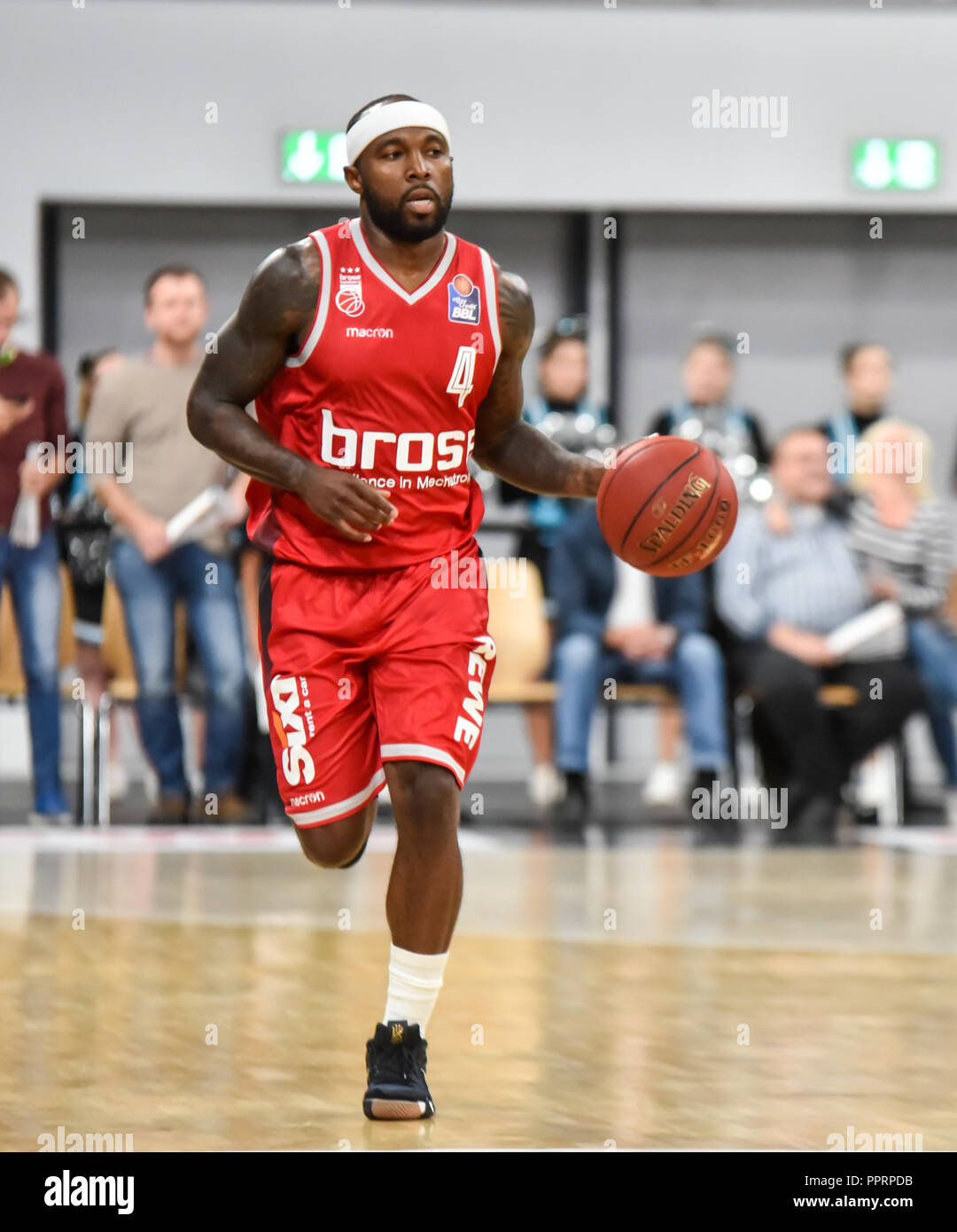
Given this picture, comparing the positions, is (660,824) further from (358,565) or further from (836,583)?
(358,565)

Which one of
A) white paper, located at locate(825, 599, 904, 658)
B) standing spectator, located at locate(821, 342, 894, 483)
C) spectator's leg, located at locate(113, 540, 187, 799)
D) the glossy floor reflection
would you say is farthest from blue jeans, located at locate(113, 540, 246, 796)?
→ standing spectator, located at locate(821, 342, 894, 483)

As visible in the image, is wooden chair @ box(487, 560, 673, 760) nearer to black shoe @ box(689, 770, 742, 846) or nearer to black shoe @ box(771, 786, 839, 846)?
black shoe @ box(689, 770, 742, 846)

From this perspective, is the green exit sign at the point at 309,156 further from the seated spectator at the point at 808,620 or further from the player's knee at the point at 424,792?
the player's knee at the point at 424,792

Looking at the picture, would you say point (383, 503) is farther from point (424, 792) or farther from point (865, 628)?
point (865, 628)

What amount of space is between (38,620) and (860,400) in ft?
11.9

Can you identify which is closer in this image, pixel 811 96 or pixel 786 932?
pixel 786 932

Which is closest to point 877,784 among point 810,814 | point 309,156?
point 810,814

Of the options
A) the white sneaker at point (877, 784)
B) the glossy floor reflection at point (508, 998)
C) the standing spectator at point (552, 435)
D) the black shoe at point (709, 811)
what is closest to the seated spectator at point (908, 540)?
the white sneaker at point (877, 784)

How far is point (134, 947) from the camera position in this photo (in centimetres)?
524

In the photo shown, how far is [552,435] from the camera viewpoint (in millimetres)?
8273

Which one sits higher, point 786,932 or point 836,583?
point 836,583

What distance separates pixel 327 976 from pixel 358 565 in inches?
61.6
